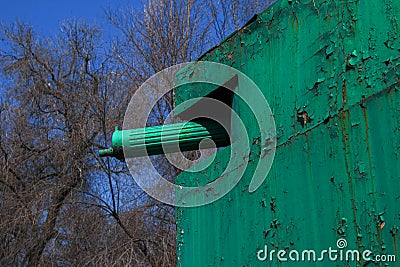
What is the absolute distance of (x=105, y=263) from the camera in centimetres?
672

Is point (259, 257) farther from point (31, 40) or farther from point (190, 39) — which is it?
point (31, 40)

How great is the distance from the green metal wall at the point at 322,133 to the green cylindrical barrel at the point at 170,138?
23 cm

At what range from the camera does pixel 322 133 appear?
1.57m

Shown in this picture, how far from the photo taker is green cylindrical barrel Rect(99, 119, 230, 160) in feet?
7.20

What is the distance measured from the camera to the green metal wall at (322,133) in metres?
1.40

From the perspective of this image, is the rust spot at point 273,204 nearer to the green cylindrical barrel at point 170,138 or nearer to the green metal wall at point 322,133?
the green metal wall at point 322,133

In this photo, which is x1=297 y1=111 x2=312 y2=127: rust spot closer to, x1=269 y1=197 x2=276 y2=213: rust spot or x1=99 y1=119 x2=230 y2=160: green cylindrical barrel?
x1=269 y1=197 x2=276 y2=213: rust spot

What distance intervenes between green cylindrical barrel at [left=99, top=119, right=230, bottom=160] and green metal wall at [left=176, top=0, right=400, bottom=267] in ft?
0.77

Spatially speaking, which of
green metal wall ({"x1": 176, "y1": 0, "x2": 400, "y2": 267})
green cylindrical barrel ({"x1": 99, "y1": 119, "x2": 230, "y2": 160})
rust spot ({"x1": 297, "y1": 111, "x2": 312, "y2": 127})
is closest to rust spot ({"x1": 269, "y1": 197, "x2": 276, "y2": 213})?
green metal wall ({"x1": 176, "y1": 0, "x2": 400, "y2": 267})

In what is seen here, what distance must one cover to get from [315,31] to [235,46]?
456 mm

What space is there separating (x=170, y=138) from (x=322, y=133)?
799mm

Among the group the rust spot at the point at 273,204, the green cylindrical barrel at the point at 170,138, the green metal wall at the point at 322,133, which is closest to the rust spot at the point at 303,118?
the green metal wall at the point at 322,133

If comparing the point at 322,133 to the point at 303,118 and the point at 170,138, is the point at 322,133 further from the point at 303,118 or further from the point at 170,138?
the point at 170,138

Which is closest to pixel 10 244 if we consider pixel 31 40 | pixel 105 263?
pixel 105 263
